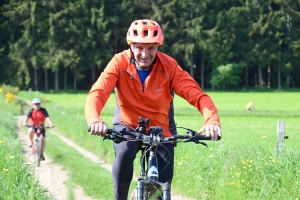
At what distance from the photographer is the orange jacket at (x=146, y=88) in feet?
16.1

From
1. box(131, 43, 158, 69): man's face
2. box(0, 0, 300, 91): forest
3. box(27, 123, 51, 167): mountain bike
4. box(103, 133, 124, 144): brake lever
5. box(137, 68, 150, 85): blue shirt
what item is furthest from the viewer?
box(0, 0, 300, 91): forest

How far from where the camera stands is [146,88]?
5.02 meters

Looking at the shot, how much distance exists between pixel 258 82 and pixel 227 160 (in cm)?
7267

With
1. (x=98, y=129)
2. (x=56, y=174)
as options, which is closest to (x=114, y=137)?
(x=98, y=129)

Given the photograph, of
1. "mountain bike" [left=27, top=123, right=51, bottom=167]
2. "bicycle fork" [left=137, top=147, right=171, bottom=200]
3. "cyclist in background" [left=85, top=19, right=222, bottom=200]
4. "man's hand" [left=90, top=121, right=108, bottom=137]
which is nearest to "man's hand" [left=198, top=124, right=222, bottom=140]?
"cyclist in background" [left=85, top=19, right=222, bottom=200]

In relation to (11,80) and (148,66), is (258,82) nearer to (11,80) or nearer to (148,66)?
(11,80)

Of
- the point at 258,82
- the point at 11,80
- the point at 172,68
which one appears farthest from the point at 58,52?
the point at 172,68

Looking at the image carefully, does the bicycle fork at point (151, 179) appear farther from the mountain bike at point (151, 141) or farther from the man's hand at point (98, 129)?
the man's hand at point (98, 129)

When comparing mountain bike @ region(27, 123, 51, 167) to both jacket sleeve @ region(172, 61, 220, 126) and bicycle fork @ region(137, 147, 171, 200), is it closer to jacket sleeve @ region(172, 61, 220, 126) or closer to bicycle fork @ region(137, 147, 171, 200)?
jacket sleeve @ region(172, 61, 220, 126)

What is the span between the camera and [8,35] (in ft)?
238

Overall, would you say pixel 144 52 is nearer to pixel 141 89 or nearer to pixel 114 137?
pixel 141 89

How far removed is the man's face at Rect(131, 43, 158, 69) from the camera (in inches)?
192

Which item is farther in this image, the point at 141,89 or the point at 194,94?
the point at 141,89

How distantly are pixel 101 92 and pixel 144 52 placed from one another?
1.63ft
